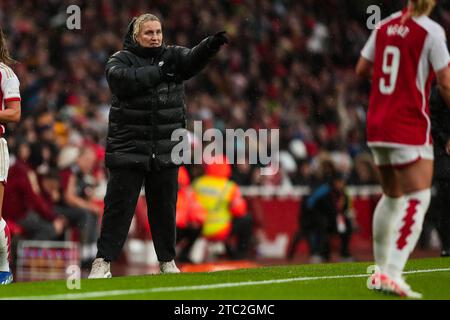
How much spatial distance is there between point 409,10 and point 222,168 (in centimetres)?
932

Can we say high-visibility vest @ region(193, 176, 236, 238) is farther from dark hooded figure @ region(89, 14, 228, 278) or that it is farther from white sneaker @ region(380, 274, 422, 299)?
white sneaker @ region(380, 274, 422, 299)

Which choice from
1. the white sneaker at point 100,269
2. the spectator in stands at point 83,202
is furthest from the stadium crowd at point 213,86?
the white sneaker at point 100,269

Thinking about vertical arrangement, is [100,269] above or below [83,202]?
above

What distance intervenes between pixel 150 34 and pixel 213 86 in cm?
1751

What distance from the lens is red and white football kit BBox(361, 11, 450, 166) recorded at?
25.6 feet

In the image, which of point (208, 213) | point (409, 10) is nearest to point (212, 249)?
point (208, 213)

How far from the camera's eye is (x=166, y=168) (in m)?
10.1

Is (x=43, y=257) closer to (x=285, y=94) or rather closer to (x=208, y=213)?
(x=208, y=213)

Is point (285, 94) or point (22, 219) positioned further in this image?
point (285, 94)

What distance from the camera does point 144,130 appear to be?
996 cm

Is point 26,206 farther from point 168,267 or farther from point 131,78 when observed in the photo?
point 131,78

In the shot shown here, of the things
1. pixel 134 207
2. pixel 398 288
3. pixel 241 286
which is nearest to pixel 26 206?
pixel 134 207
